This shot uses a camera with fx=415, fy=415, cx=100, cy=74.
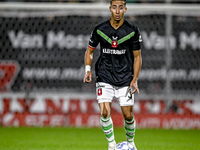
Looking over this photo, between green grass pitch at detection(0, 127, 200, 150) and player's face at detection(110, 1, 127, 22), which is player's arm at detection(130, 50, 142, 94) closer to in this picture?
player's face at detection(110, 1, 127, 22)

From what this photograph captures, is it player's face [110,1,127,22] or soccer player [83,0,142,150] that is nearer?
player's face [110,1,127,22]

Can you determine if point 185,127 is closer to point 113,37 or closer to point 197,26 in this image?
point 197,26

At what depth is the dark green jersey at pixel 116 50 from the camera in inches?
213

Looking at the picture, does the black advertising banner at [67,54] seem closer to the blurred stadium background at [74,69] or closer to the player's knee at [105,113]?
the blurred stadium background at [74,69]

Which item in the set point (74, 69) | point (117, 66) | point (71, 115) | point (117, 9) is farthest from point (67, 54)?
point (117, 9)

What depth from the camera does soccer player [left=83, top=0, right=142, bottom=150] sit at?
212 inches

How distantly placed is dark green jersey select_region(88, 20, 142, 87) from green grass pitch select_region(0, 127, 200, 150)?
49.7 inches

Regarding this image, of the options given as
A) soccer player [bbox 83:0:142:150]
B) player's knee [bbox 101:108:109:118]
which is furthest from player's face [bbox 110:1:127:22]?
player's knee [bbox 101:108:109:118]

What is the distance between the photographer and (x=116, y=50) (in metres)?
5.44

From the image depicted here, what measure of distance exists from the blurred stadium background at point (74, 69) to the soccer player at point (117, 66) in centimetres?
354

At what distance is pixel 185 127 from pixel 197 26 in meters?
2.27

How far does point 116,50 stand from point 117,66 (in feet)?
0.72

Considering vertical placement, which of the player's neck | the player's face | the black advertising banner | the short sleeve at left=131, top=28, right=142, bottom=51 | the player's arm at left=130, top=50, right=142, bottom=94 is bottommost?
the black advertising banner

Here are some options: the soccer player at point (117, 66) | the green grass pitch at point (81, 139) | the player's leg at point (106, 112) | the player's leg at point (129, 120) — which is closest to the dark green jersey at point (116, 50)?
the soccer player at point (117, 66)
